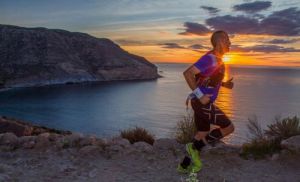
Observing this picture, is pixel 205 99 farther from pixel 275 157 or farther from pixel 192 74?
pixel 275 157

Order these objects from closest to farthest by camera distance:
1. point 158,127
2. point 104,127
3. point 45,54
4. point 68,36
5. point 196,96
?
point 196,96, point 158,127, point 104,127, point 45,54, point 68,36

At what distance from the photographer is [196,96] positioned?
219 inches

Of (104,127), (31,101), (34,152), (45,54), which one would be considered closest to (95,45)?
(45,54)

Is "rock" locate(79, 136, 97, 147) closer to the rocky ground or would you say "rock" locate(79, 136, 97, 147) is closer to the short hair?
the rocky ground

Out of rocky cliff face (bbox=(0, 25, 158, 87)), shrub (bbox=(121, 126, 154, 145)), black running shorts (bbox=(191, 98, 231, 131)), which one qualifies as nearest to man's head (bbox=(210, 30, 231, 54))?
black running shorts (bbox=(191, 98, 231, 131))

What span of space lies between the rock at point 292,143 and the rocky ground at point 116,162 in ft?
0.38

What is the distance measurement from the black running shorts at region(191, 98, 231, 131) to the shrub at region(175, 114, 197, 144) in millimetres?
2589

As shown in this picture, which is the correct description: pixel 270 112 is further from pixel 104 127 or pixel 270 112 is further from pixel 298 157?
pixel 298 157

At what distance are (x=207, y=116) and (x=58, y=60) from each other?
152 metres

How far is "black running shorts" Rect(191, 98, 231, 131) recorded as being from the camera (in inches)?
222

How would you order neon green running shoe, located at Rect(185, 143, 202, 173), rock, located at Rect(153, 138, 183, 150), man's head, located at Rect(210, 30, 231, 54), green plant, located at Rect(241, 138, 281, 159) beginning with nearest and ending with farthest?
1. man's head, located at Rect(210, 30, 231, 54)
2. neon green running shoe, located at Rect(185, 143, 202, 173)
3. green plant, located at Rect(241, 138, 281, 159)
4. rock, located at Rect(153, 138, 183, 150)

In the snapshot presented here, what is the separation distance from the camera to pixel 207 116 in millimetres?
5668

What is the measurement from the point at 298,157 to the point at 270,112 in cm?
5747

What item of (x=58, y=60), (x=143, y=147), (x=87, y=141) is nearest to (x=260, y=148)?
(x=143, y=147)
